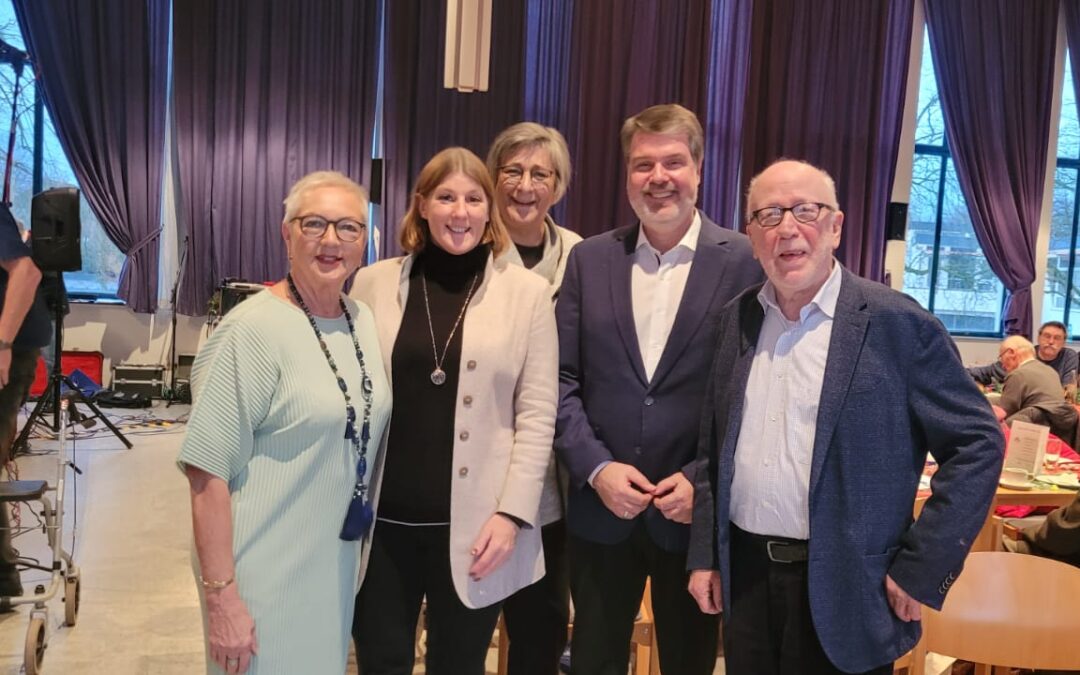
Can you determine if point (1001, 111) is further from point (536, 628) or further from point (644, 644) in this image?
point (536, 628)

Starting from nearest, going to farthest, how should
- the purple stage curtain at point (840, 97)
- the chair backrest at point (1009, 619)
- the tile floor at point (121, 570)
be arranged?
1. the chair backrest at point (1009, 619)
2. the tile floor at point (121, 570)
3. the purple stage curtain at point (840, 97)

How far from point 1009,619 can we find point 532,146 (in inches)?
72.0

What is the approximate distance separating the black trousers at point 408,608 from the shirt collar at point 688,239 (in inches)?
31.4

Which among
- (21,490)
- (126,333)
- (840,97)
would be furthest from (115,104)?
(840,97)

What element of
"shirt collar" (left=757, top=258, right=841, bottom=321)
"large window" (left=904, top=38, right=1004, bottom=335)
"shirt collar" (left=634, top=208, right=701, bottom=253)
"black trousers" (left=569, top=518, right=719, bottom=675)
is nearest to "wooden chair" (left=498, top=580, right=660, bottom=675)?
"black trousers" (left=569, top=518, right=719, bottom=675)

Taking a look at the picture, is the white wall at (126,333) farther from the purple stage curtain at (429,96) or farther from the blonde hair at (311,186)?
the blonde hair at (311,186)

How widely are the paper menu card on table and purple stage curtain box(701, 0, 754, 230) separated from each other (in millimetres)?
5751

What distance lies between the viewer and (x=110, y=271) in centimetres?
914

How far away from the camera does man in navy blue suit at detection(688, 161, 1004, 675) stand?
149 cm

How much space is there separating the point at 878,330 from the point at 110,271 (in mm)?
9343

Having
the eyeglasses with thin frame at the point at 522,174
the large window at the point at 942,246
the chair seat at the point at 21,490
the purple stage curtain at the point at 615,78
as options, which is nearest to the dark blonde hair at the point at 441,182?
the eyeglasses with thin frame at the point at 522,174

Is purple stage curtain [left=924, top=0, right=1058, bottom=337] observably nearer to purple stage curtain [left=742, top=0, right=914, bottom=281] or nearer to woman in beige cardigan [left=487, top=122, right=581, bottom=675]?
purple stage curtain [left=742, top=0, right=914, bottom=281]

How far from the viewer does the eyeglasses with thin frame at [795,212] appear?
5.15 ft

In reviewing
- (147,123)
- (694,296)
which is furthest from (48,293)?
(694,296)
